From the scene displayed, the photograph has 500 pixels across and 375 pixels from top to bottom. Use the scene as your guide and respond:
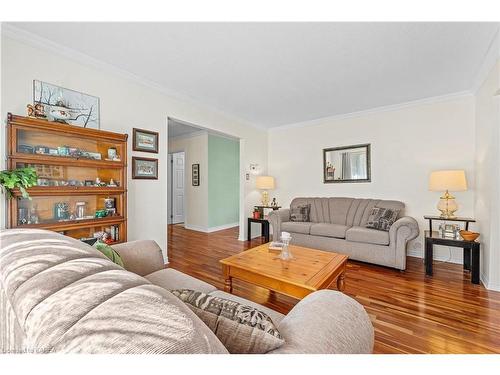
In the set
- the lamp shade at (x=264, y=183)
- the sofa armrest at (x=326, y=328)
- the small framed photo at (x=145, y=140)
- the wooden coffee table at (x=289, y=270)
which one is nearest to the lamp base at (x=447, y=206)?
the wooden coffee table at (x=289, y=270)

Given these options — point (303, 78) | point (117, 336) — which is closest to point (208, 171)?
point (303, 78)

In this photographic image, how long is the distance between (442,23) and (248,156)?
3.45 metres

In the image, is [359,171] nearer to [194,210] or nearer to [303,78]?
[303,78]

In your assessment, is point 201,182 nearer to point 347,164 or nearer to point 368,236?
point 347,164

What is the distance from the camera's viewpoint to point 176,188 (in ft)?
22.0

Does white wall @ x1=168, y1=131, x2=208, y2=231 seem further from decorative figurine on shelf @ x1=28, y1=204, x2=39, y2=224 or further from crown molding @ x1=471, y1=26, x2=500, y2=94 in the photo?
crown molding @ x1=471, y1=26, x2=500, y2=94

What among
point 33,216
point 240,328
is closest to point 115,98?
point 33,216

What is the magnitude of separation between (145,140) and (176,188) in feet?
12.8

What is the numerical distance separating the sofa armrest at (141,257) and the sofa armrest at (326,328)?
1238 millimetres

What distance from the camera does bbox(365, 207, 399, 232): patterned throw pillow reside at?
3.17 metres

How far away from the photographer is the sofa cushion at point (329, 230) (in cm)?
339

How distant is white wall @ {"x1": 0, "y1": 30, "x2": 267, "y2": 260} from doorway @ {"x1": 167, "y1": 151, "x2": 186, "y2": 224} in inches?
126

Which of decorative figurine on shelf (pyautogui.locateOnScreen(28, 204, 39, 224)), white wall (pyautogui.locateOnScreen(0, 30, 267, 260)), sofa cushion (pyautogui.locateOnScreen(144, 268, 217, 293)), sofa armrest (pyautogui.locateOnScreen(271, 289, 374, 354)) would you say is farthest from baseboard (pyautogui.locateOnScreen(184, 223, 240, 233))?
sofa armrest (pyautogui.locateOnScreen(271, 289, 374, 354))

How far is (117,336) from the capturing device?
46 centimetres
